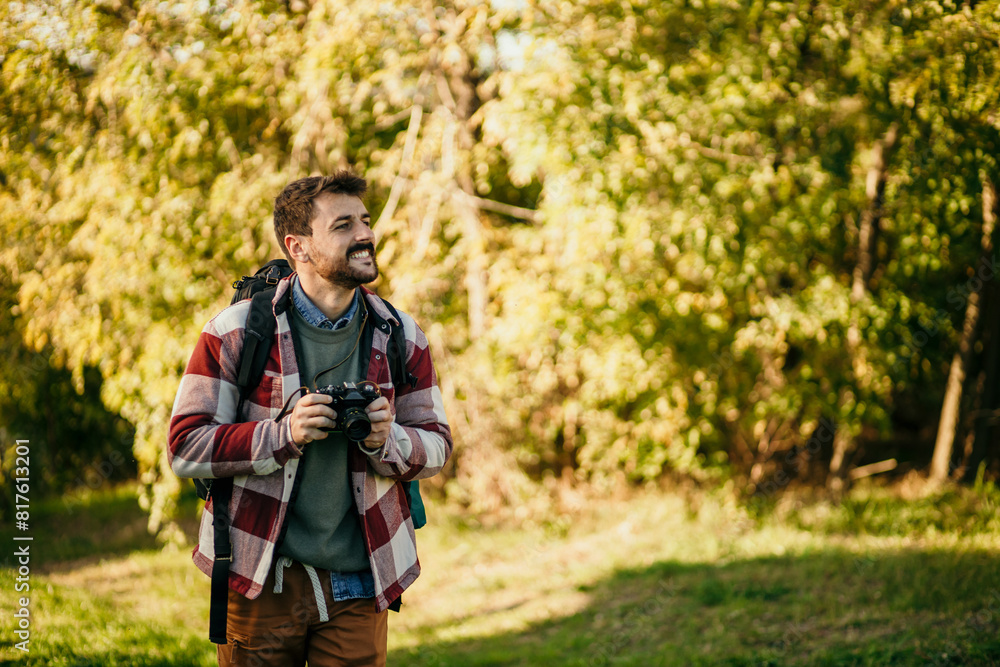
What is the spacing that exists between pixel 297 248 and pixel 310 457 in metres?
0.66

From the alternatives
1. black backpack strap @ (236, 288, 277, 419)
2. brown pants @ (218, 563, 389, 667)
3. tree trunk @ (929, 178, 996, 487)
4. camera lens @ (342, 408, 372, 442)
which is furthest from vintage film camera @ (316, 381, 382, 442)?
tree trunk @ (929, 178, 996, 487)

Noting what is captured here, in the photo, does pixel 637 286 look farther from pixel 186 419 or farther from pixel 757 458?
pixel 186 419

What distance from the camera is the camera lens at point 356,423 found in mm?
2059

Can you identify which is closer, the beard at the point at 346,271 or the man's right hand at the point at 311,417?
the man's right hand at the point at 311,417

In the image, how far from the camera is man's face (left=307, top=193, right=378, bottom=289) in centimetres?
227

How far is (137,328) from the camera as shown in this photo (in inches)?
259

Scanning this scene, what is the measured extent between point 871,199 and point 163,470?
6.98 m

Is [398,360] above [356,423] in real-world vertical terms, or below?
above

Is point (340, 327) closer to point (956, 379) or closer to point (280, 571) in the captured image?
point (280, 571)

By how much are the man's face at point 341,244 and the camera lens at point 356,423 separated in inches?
16.7

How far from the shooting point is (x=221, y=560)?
2.14m

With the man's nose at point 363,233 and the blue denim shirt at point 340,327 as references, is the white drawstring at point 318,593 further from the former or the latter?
the man's nose at point 363,233

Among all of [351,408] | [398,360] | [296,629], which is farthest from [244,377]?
[296,629]

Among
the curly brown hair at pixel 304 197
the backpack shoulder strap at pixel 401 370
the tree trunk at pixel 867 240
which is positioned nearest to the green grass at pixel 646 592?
the tree trunk at pixel 867 240
